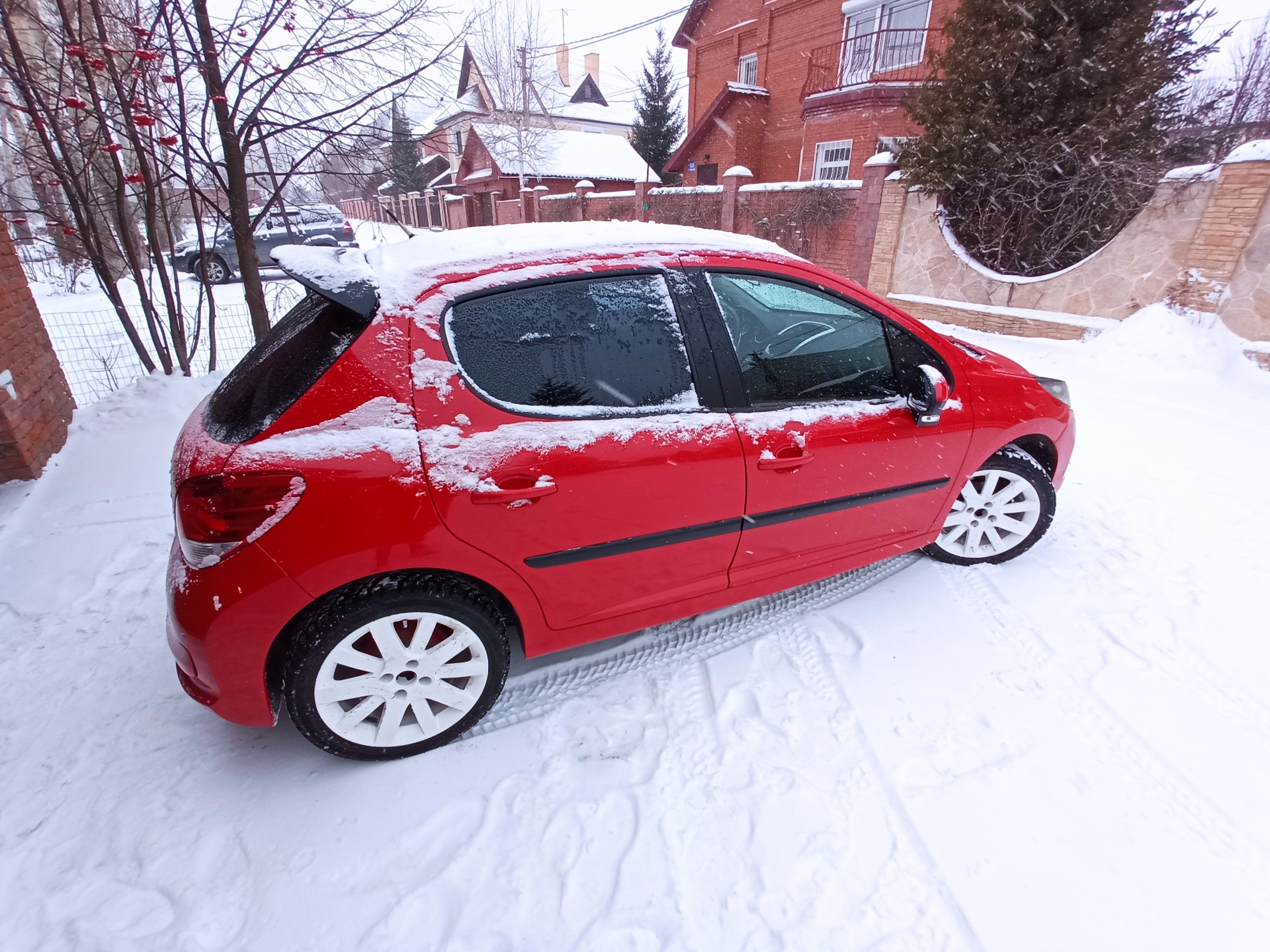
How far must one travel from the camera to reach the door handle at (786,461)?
226 centimetres

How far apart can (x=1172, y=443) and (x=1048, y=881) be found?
4493 mm

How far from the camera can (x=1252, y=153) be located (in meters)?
5.83

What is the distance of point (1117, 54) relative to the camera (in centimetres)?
706

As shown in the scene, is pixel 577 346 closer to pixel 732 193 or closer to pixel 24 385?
pixel 24 385

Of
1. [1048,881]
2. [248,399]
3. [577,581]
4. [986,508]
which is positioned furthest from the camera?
[986,508]

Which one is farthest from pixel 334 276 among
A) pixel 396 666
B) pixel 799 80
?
pixel 799 80

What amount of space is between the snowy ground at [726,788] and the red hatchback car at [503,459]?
0.97ft

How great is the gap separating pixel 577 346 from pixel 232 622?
53.5 inches

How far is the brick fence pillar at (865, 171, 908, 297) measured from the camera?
29.4 ft

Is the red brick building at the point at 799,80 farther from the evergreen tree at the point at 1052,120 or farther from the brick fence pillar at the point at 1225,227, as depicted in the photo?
the brick fence pillar at the point at 1225,227

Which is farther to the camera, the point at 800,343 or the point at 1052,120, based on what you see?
the point at 1052,120

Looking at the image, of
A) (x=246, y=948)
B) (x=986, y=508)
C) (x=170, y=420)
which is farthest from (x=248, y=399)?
(x=170, y=420)

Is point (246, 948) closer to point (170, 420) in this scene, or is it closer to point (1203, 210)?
point (170, 420)

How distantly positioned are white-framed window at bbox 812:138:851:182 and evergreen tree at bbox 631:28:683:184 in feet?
38.5
